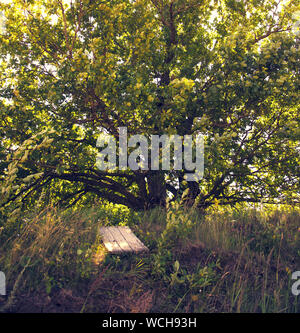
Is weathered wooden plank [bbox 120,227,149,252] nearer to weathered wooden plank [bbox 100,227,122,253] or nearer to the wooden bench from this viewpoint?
the wooden bench

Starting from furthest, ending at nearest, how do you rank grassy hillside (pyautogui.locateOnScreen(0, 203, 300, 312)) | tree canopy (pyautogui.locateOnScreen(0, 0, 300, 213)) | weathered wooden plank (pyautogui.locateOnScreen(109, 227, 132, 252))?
tree canopy (pyautogui.locateOnScreen(0, 0, 300, 213)), weathered wooden plank (pyautogui.locateOnScreen(109, 227, 132, 252)), grassy hillside (pyautogui.locateOnScreen(0, 203, 300, 312))

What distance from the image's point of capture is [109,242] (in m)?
5.76

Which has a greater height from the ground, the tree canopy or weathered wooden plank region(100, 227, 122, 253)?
the tree canopy

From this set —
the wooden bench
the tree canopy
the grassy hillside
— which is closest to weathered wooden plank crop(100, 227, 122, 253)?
the wooden bench

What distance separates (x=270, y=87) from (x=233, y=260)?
519cm

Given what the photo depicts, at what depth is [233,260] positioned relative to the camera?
5.52 metres

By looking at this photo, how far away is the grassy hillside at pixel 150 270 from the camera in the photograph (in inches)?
167

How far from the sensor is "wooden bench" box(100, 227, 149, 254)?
17.9 feet

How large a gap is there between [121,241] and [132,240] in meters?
0.25

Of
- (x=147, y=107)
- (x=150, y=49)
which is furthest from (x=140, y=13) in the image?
(x=147, y=107)

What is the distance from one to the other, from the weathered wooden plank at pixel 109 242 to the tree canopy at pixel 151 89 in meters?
2.73

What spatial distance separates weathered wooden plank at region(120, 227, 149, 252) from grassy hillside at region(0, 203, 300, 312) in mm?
124

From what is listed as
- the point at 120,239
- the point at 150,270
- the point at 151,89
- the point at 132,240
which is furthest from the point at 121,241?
the point at 151,89
